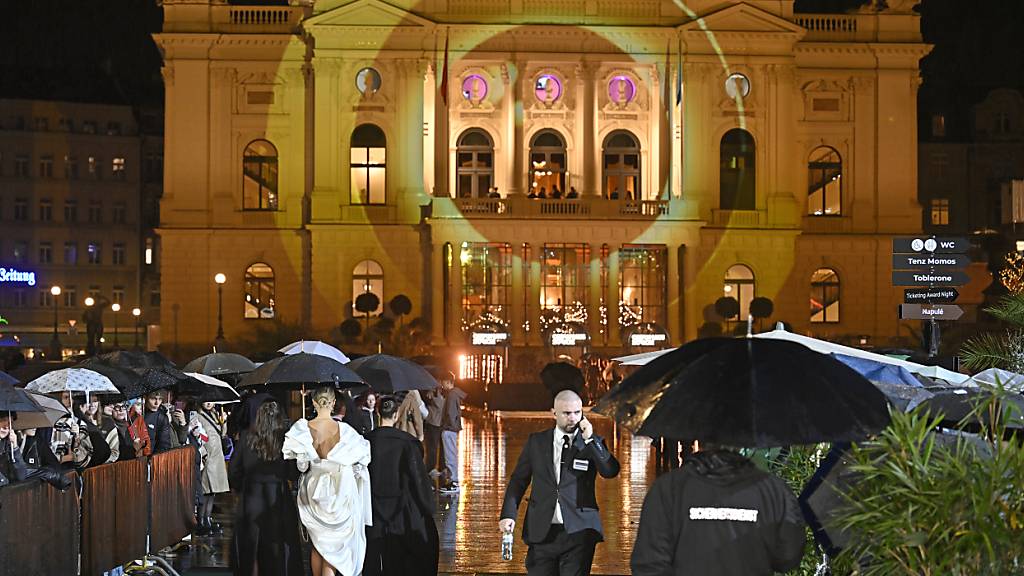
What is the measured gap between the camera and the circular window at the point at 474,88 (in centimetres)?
5809

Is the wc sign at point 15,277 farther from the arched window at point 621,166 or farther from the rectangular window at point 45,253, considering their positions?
the arched window at point 621,166

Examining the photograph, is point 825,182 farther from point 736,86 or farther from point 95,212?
point 95,212

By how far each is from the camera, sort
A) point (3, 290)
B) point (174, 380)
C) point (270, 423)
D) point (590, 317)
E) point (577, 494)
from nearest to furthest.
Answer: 1. point (577, 494)
2. point (270, 423)
3. point (174, 380)
4. point (590, 317)
5. point (3, 290)

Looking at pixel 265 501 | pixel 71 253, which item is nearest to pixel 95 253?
pixel 71 253

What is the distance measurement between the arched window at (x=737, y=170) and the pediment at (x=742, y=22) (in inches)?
150

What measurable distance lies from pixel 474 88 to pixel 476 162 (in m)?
2.72

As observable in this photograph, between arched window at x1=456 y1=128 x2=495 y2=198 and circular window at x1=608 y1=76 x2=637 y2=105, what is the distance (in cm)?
485

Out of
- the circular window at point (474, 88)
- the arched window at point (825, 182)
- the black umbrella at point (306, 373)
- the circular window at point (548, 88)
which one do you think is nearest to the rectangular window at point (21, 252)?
the circular window at point (474, 88)

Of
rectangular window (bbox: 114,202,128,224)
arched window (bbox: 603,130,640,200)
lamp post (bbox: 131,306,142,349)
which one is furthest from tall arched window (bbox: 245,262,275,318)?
rectangular window (bbox: 114,202,128,224)

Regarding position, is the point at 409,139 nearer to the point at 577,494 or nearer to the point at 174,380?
the point at 174,380

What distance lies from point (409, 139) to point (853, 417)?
166 feet

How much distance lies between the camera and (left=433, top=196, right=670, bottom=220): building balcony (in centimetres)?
5494

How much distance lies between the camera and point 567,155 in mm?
58844

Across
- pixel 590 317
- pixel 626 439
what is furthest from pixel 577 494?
pixel 590 317
